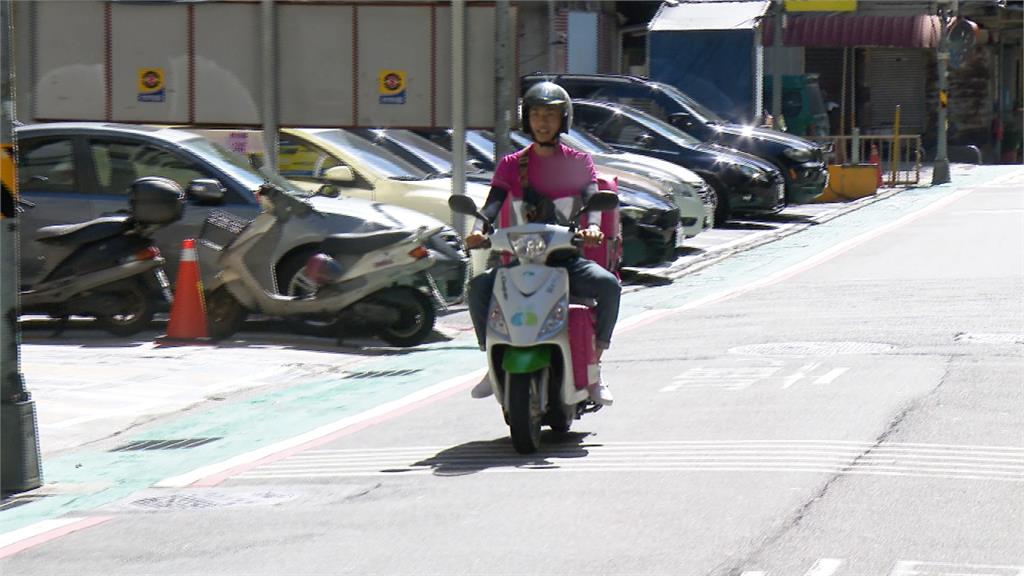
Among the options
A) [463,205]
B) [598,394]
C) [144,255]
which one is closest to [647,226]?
[144,255]

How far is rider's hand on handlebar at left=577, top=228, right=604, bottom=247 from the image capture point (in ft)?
30.7

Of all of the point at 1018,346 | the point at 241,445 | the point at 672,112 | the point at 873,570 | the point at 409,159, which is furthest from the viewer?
the point at 672,112

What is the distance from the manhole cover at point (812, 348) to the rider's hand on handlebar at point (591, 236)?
13.1 ft

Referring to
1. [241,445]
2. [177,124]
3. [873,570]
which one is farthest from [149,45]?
[873,570]

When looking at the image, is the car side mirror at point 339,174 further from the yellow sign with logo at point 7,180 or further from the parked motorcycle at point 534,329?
the yellow sign with logo at point 7,180

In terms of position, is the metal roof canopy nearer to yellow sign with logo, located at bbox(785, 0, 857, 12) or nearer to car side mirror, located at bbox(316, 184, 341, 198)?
yellow sign with logo, located at bbox(785, 0, 857, 12)

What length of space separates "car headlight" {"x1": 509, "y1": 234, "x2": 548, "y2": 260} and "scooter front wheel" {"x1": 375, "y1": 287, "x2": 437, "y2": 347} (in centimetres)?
510

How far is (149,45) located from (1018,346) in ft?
30.3

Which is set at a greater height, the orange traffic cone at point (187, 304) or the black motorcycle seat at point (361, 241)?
the black motorcycle seat at point (361, 241)

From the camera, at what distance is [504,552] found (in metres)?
7.25

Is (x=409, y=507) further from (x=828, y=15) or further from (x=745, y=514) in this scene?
(x=828, y=15)

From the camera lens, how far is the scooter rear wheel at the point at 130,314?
1491cm

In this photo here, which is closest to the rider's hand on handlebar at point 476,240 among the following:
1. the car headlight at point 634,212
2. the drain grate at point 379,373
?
the drain grate at point 379,373

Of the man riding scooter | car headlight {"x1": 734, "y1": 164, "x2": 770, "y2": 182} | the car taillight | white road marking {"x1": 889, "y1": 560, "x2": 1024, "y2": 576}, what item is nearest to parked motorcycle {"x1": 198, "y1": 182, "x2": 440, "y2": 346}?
the car taillight
